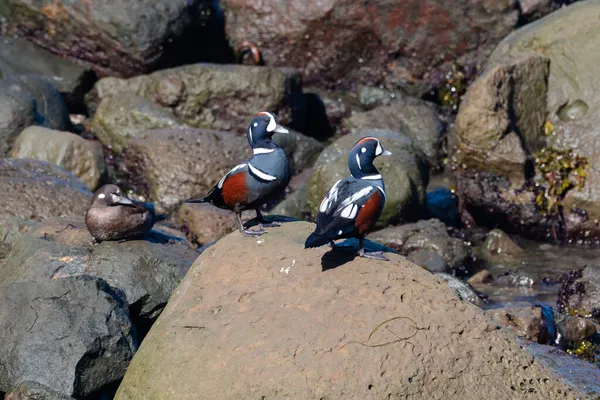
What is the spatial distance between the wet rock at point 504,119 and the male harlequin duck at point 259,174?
5747 millimetres

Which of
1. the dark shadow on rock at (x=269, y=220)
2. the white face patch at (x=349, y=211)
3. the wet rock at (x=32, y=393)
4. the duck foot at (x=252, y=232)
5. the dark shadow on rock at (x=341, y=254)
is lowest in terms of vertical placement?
the wet rock at (x=32, y=393)

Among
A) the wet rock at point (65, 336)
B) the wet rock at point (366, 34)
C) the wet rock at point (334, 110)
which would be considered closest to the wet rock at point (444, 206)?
the wet rock at point (334, 110)

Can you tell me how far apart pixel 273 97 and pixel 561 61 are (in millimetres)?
4368

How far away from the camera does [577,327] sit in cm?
805

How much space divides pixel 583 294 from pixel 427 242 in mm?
2178

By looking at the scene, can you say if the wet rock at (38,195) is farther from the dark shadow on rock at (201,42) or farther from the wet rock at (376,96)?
the wet rock at (376,96)

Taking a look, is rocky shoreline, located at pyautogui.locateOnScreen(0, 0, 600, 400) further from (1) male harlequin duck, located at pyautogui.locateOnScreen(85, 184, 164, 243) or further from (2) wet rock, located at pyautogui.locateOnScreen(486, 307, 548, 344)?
(1) male harlequin duck, located at pyautogui.locateOnScreen(85, 184, 164, 243)

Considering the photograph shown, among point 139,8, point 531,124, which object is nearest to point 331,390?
point 531,124

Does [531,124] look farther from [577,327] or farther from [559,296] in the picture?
[577,327]

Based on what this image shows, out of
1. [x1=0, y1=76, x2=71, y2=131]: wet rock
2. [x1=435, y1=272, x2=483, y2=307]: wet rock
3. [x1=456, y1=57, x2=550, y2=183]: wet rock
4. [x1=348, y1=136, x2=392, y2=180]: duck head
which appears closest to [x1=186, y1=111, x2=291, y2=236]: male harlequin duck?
[x1=348, y1=136, x2=392, y2=180]: duck head

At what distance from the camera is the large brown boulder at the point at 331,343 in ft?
15.5

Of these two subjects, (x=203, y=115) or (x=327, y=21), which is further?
(x=327, y=21)

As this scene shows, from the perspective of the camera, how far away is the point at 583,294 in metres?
9.05

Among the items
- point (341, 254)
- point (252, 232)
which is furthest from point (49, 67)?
point (341, 254)
